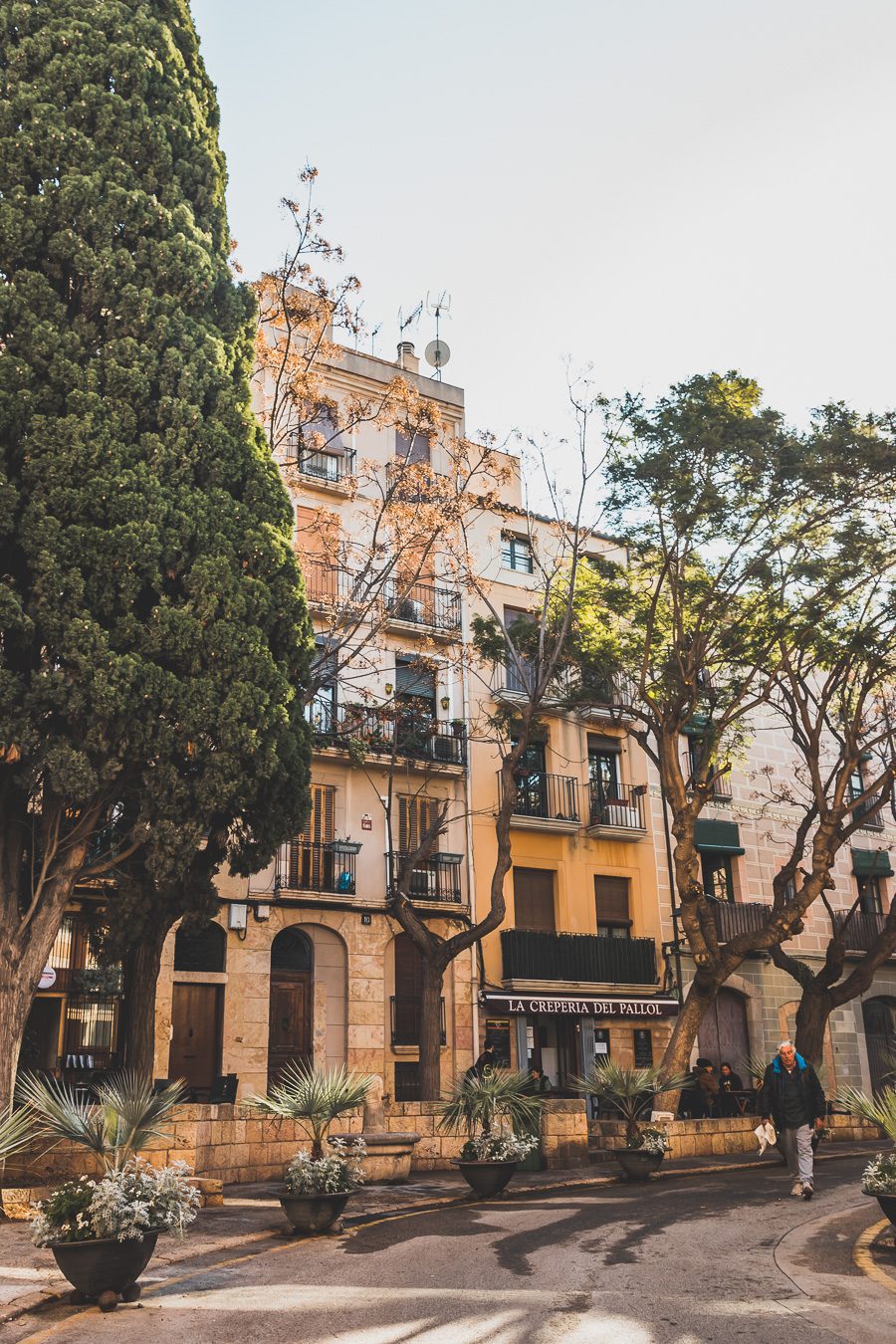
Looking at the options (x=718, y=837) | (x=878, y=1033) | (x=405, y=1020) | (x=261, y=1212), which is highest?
(x=718, y=837)

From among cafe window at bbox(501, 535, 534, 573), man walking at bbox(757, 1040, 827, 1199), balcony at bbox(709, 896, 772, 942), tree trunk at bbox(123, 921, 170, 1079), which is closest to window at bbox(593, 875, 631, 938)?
balcony at bbox(709, 896, 772, 942)

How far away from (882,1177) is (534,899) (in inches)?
722

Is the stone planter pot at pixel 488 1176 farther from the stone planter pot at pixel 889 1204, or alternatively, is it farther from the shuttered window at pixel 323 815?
the shuttered window at pixel 323 815

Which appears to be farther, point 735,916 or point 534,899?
point 735,916

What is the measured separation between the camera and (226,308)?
15750 millimetres

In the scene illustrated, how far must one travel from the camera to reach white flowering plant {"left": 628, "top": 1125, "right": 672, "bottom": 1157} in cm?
1534

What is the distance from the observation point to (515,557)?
2950 centimetres

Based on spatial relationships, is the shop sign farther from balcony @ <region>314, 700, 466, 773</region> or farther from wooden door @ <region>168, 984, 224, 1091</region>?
wooden door @ <region>168, 984, 224, 1091</region>

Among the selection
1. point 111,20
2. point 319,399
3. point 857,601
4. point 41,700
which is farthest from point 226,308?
point 857,601

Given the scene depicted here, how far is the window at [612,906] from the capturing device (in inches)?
1120

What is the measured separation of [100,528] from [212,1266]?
7.73 metres

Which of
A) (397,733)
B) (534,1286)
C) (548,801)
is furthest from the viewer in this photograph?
(548,801)

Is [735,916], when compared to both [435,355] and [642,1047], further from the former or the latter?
[435,355]

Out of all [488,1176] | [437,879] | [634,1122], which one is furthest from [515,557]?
[488,1176]
